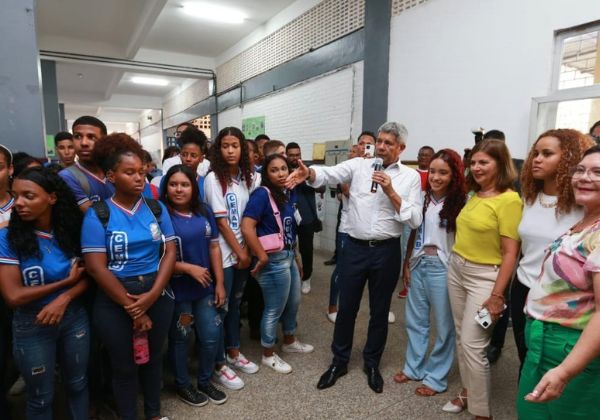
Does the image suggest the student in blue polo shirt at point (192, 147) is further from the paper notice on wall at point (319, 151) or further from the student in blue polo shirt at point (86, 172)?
the paper notice on wall at point (319, 151)

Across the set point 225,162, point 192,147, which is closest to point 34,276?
point 225,162

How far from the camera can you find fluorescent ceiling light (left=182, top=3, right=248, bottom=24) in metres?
5.99

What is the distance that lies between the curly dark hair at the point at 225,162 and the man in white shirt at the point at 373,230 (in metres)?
0.42

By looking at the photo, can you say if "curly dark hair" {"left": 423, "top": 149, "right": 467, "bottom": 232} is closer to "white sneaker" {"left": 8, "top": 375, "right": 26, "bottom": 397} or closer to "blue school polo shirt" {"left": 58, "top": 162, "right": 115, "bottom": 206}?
"blue school polo shirt" {"left": 58, "top": 162, "right": 115, "bottom": 206}

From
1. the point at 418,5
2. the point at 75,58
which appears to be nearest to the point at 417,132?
the point at 418,5

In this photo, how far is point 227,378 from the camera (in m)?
2.29

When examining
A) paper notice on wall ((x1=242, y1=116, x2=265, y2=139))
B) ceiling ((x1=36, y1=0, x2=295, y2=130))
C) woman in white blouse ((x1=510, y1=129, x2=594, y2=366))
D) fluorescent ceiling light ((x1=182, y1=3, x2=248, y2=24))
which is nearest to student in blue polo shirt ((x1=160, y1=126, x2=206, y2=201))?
woman in white blouse ((x1=510, y1=129, x2=594, y2=366))

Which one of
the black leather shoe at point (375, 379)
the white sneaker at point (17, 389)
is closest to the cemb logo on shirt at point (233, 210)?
the black leather shoe at point (375, 379)

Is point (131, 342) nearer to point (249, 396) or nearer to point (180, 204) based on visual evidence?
point (180, 204)

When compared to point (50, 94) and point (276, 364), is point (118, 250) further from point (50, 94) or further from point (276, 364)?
point (50, 94)

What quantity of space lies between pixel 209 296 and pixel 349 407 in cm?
106

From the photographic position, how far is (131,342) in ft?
5.42

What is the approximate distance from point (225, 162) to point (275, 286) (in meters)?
0.88

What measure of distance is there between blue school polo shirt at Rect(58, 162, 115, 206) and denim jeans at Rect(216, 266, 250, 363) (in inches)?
31.7
